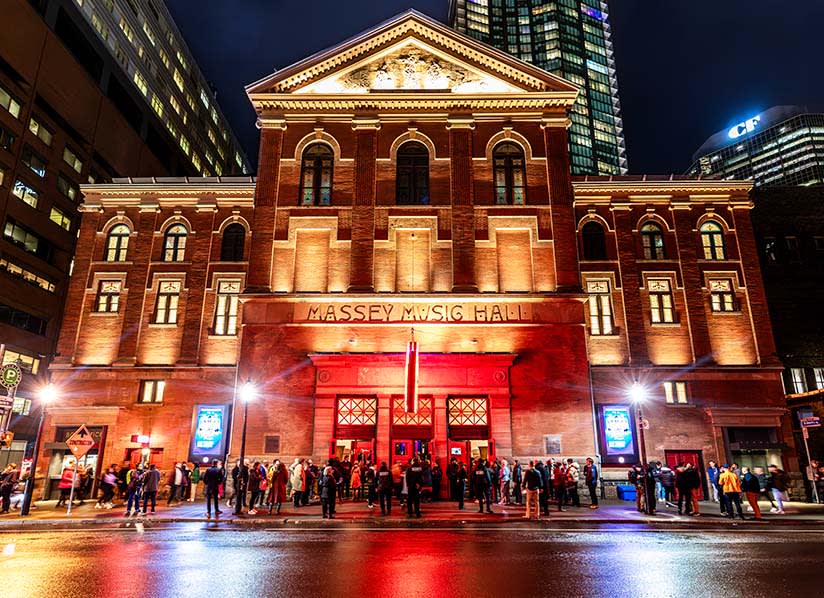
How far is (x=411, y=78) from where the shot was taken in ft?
105

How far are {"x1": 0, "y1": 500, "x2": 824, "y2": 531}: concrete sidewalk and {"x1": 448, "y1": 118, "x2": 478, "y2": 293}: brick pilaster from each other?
11332 mm

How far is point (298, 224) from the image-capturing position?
98.0 feet

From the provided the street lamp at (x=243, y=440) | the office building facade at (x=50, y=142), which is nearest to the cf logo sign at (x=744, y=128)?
the office building facade at (x=50, y=142)

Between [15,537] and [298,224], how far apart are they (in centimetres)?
1877

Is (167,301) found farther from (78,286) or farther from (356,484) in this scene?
(356,484)

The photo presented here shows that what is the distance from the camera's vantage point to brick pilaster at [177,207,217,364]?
30.9 metres

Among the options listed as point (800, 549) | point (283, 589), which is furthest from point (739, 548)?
point (283, 589)

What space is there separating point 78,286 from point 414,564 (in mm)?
29877

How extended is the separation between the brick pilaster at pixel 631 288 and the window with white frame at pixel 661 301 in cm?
51

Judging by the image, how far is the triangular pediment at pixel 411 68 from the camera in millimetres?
31438

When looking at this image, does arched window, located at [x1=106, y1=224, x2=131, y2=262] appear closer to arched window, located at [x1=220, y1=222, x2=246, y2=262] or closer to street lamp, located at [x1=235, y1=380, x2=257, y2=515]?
arched window, located at [x1=220, y1=222, x2=246, y2=262]

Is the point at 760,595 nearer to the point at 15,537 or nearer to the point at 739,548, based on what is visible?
the point at 739,548

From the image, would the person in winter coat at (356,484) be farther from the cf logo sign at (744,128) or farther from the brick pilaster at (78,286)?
the cf logo sign at (744,128)


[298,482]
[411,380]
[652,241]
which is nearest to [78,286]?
[298,482]
